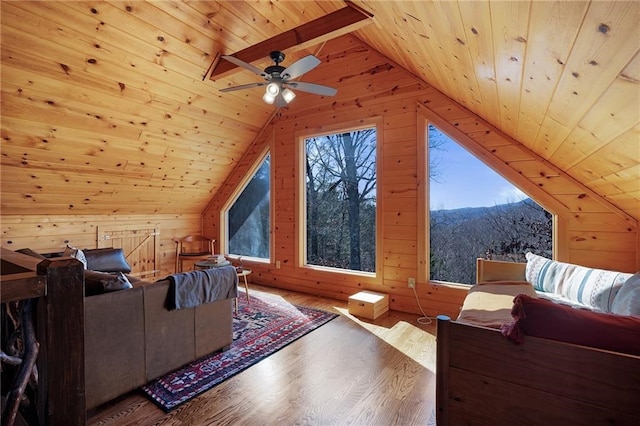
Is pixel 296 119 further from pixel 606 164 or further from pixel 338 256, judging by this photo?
pixel 606 164

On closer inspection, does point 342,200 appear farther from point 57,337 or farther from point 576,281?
point 57,337

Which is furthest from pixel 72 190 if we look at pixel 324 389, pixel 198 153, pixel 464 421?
pixel 464 421

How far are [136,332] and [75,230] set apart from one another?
3.22 metres

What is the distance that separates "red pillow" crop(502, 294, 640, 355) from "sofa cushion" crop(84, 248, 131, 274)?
429cm

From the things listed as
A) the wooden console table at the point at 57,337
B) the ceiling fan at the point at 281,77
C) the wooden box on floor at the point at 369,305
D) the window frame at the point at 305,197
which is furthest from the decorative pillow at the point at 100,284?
the window frame at the point at 305,197

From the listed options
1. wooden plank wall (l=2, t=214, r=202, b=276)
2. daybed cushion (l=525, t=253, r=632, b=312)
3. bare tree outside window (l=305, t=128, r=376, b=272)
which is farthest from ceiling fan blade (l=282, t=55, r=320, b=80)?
wooden plank wall (l=2, t=214, r=202, b=276)

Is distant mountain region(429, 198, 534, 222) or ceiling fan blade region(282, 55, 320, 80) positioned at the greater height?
ceiling fan blade region(282, 55, 320, 80)

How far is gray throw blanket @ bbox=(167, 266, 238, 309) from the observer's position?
2305mm

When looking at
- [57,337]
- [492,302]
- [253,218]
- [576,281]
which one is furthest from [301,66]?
[253,218]

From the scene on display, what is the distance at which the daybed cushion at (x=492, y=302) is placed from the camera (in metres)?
1.94

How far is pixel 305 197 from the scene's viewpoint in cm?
475

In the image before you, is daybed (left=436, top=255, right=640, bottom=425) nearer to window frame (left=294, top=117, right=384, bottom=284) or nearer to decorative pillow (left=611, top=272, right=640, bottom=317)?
decorative pillow (left=611, top=272, right=640, bottom=317)

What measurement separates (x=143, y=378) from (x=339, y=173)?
10.8 ft

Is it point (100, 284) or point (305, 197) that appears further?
point (305, 197)
